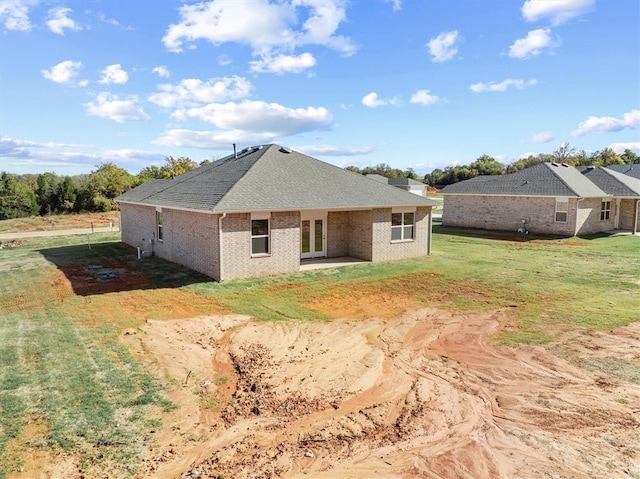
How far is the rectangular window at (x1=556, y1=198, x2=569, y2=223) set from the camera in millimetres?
26672

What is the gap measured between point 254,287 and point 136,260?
7.57 meters

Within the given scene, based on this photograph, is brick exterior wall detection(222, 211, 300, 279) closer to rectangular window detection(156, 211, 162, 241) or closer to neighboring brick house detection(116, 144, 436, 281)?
neighboring brick house detection(116, 144, 436, 281)

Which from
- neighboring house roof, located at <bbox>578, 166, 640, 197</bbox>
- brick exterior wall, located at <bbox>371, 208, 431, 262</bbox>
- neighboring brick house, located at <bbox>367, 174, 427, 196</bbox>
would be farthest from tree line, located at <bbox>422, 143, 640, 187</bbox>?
brick exterior wall, located at <bbox>371, 208, 431, 262</bbox>

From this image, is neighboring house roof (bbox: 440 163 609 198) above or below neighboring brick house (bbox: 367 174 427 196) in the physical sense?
below

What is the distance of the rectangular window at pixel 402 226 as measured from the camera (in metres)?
18.6

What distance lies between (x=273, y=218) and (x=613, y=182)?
2581 centimetres

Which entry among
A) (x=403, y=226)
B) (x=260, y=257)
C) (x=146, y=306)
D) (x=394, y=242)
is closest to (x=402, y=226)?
(x=403, y=226)

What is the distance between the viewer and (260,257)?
15.2 meters

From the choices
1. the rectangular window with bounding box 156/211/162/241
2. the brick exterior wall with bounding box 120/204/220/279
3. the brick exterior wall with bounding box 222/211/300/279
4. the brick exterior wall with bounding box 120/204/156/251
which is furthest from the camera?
the brick exterior wall with bounding box 120/204/156/251

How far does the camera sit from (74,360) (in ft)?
26.2

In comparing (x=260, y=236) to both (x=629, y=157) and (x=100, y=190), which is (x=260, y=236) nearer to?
(x=100, y=190)

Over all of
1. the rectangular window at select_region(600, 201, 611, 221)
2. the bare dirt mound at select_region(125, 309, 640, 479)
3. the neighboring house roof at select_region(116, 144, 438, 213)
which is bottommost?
the bare dirt mound at select_region(125, 309, 640, 479)

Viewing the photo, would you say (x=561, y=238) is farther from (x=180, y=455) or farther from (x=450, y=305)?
(x=180, y=455)

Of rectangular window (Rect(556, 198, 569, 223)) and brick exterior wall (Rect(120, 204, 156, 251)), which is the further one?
rectangular window (Rect(556, 198, 569, 223))
